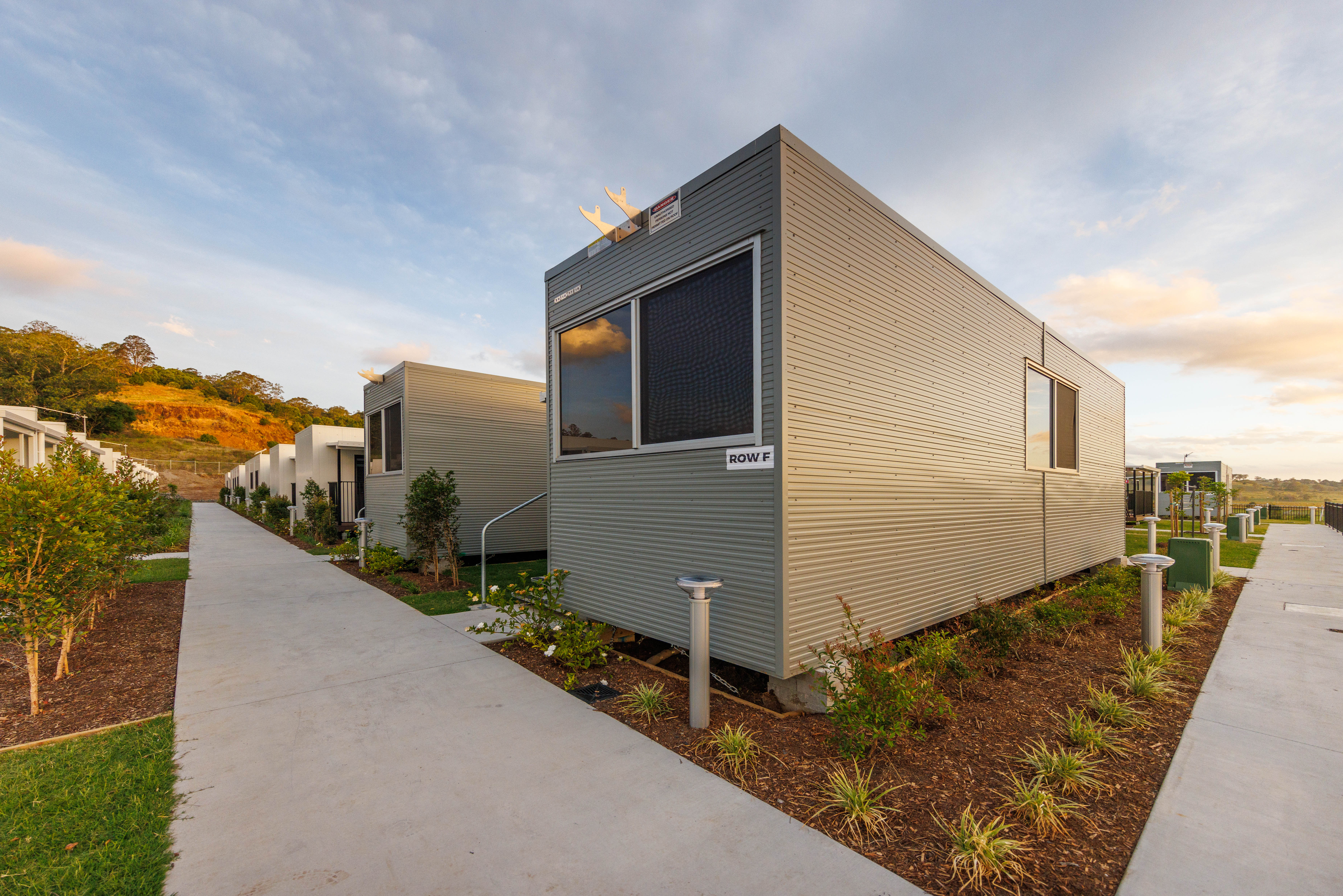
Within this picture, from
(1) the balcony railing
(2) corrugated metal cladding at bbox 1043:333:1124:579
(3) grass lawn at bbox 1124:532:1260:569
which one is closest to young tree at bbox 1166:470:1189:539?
(3) grass lawn at bbox 1124:532:1260:569

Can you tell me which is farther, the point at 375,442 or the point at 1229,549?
the point at 1229,549

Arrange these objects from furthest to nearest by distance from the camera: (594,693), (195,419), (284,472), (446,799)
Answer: (195,419)
(284,472)
(594,693)
(446,799)

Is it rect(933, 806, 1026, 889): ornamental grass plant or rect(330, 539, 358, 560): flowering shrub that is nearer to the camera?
rect(933, 806, 1026, 889): ornamental grass plant

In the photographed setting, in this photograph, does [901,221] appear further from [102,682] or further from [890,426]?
[102,682]

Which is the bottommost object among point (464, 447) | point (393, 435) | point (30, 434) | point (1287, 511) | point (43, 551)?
point (1287, 511)

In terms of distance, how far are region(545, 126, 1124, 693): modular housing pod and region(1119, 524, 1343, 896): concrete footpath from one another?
1759mm

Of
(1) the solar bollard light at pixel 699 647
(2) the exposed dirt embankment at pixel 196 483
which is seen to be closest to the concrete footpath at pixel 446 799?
(1) the solar bollard light at pixel 699 647

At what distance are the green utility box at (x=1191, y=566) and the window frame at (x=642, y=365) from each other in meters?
7.72

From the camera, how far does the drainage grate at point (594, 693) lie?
12.4ft

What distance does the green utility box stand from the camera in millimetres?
7371

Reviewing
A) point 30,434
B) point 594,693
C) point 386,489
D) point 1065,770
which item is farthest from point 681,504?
point 30,434

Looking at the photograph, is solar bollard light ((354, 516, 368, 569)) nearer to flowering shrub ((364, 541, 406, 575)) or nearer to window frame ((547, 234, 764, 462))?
flowering shrub ((364, 541, 406, 575))

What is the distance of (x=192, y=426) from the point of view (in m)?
75.0

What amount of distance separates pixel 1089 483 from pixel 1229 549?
9.36 m
